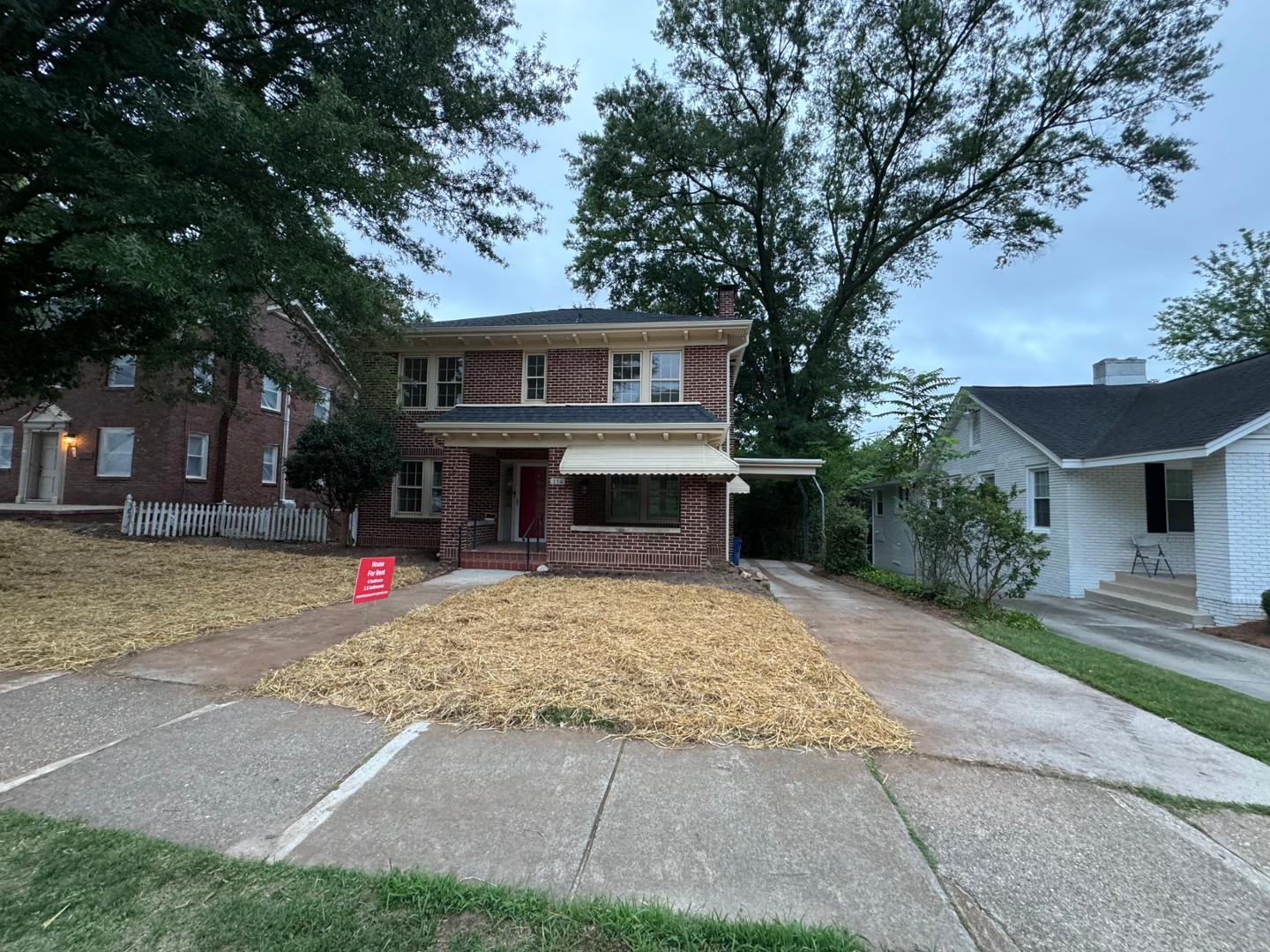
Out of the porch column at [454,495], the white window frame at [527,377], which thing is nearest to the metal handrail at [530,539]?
the porch column at [454,495]

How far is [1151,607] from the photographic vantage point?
10.5m

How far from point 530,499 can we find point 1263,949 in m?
13.4

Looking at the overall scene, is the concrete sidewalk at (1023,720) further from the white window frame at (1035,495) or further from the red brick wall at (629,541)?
the white window frame at (1035,495)

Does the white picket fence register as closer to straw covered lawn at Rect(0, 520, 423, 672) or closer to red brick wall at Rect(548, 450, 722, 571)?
straw covered lawn at Rect(0, 520, 423, 672)

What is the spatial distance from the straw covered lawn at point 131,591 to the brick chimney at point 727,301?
1037cm

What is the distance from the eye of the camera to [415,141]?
31.4 feet

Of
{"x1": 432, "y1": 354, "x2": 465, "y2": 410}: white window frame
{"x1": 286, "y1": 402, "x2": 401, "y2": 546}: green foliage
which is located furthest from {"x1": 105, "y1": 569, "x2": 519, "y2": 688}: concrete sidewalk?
{"x1": 432, "y1": 354, "x2": 465, "y2": 410}: white window frame

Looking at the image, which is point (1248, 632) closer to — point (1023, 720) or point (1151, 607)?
point (1151, 607)

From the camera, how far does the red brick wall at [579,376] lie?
43.6ft

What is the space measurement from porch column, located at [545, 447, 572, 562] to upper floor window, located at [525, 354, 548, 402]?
8.52 feet

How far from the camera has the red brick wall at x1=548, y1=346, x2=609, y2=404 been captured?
13.3 metres

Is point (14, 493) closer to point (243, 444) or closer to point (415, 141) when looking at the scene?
point (243, 444)

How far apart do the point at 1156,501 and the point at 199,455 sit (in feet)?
87.2

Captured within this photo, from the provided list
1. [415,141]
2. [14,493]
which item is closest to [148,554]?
[415,141]
